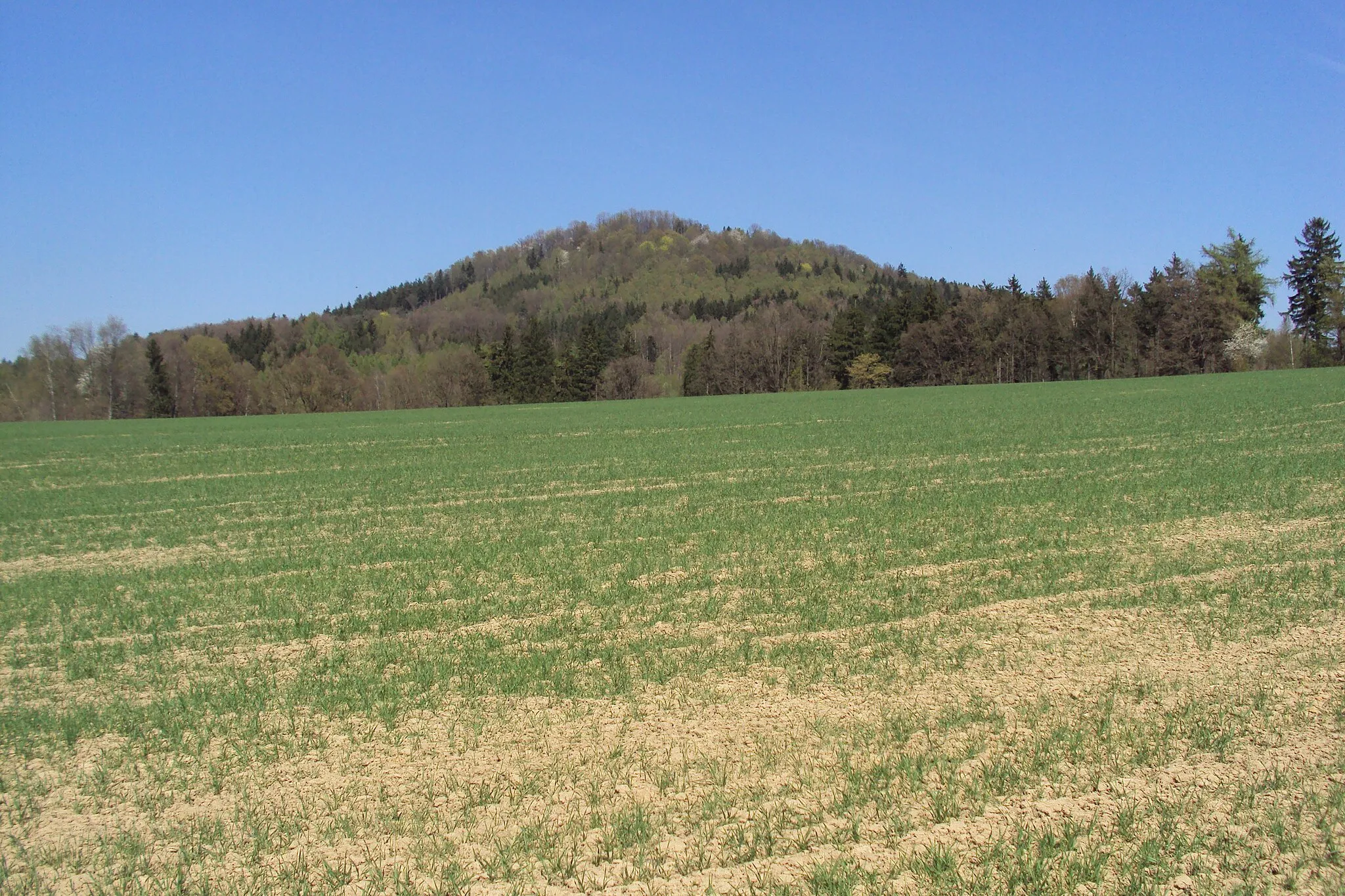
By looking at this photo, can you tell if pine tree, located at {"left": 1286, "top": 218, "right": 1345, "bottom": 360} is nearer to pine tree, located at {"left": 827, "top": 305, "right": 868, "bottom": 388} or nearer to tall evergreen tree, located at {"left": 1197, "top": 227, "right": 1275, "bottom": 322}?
tall evergreen tree, located at {"left": 1197, "top": 227, "right": 1275, "bottom": 322}

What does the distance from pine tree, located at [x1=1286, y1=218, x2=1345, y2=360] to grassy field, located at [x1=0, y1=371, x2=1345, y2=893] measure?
275 ft

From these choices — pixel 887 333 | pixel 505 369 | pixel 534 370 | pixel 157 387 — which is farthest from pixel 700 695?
pixel 157 387

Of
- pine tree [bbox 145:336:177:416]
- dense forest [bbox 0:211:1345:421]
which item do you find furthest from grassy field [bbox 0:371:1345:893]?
pine tree [bbox 145:336:177:416]

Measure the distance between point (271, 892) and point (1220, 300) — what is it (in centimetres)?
9554

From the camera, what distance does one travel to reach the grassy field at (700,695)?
455cm

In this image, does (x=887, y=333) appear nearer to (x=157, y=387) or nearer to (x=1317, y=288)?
(x=1317, y=288)

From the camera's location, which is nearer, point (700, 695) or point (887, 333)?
point (700, 695)

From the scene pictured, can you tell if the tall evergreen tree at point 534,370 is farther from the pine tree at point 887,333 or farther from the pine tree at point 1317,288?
the pine tree at point 1317,288

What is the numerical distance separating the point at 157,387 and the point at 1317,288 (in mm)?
123443

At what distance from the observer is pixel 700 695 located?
671 centimetres

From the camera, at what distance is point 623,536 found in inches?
512

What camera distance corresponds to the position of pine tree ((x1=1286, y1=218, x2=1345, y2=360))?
266 ft

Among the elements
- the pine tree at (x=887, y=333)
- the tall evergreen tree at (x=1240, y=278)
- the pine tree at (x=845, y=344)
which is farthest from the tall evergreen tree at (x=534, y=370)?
the tall evergreen tree at (x=1240, y=278)

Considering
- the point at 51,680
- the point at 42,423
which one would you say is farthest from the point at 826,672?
the point at 42,423
